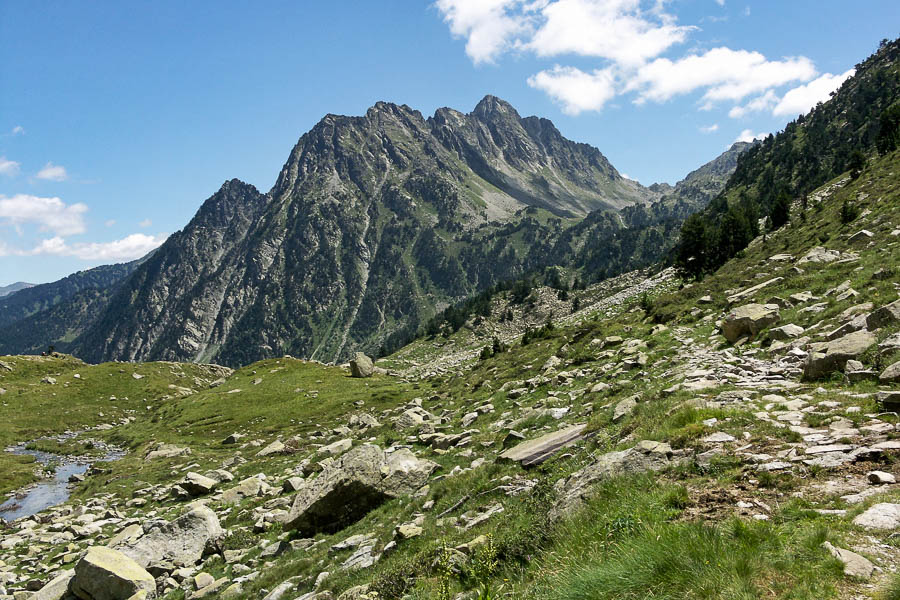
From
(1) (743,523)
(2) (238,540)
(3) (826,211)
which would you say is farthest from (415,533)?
(3) (826,211)

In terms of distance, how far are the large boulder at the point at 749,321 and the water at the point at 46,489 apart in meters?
45.9

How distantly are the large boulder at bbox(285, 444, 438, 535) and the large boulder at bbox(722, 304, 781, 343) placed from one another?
1640 centimetres

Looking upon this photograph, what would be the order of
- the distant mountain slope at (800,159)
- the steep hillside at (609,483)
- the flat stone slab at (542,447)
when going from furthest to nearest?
the distant mountain slope at (800,159), the flat stone slab at (542,447), the steep hillside at (609,483)

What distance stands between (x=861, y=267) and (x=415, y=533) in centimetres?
2659

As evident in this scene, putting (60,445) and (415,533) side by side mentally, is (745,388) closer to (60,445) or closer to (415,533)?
(415,533)

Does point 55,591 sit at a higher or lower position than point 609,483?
lower

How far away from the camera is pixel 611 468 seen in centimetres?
836

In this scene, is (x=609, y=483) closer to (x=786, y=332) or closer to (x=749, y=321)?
(x=786, y=332)

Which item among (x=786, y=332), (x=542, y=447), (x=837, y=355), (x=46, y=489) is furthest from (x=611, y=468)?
(x=46, y=489)

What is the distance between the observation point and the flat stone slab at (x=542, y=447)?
12.7 metres

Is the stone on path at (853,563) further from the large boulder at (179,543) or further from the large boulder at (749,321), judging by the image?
the large boulder at (179,543)

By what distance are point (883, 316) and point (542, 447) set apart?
1148 cm

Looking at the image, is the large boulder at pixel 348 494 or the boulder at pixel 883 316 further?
the large boulder at pixel 348 494

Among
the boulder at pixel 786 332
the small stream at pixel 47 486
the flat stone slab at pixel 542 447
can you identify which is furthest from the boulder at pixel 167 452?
the boulder at pixel 786 332
